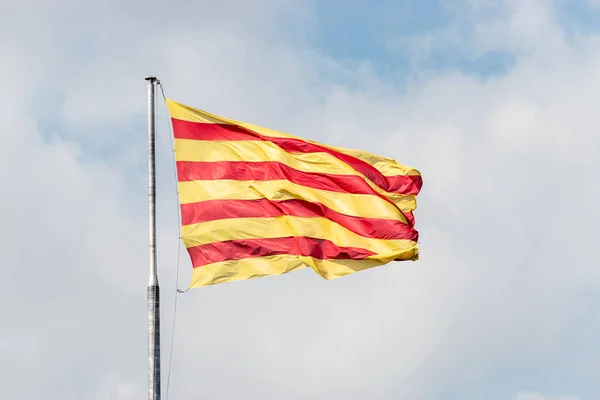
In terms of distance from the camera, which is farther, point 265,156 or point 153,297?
point 265,156

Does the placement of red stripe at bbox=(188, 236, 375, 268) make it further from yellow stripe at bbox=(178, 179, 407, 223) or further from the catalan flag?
yellow stripe at bbox=(178, 179, 407, 223)

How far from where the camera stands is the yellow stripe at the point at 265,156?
3772cm

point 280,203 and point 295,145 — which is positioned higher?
point 295,145

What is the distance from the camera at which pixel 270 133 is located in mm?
39656

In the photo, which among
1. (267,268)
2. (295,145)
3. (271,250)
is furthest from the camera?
(295,145)

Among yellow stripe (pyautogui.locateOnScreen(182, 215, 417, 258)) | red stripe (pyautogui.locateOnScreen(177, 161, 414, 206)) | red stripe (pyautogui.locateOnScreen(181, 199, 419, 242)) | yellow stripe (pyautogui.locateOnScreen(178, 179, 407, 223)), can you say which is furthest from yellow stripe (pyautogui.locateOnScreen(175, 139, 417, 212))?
yellow stripe (pyautogui.locateOnScreen(182, 215, 417, 258))

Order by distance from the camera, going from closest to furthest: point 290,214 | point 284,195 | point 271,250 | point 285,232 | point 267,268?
point 267,268, point 271,250, point 285,232, point 290,214, point 284,195

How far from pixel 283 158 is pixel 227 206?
10.4ft

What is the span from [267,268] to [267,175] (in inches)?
145

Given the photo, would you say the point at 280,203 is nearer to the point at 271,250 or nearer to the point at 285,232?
the point at 285,232

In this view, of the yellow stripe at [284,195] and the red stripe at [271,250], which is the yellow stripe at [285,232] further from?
the yellow stripe at [284,195]

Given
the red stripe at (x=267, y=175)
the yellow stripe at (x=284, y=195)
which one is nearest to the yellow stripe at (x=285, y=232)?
the yellow stripe at (x=284, y=195)

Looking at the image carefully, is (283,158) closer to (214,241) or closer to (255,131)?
(255,131)

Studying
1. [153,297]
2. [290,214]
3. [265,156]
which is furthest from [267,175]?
[153,297]
